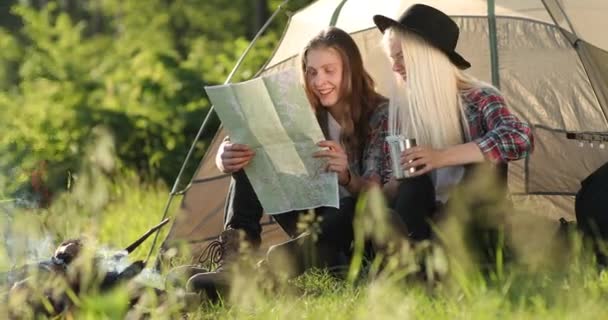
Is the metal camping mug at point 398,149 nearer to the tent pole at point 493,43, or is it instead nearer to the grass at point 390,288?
the grass at point 390,288

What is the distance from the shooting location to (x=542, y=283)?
13.2 feet

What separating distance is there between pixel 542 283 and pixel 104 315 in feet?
5.00

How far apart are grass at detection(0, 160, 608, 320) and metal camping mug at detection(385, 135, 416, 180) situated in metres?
0.15

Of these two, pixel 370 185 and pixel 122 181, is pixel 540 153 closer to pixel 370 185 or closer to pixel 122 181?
pixel 370 185

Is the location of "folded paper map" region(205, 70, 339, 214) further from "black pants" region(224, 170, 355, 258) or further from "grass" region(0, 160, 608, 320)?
"grass" region(0, 160, 608, 320)

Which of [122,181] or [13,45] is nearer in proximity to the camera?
[122,181]

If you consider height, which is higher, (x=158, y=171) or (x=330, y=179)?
(x=330, y=179)

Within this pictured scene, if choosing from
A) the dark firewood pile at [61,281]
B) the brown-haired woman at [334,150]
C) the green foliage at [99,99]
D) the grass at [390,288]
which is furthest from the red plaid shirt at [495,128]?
the green foliage at [99,99]

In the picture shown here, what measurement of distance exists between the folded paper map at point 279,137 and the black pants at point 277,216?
57 millimetres

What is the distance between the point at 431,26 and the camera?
175 inches

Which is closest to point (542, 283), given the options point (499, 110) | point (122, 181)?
point (499, 110)

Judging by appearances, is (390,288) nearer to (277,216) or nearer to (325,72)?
(277,216)

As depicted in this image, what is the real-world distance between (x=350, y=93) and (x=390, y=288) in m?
1.37

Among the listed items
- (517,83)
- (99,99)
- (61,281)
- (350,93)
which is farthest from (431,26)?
(99,99)
